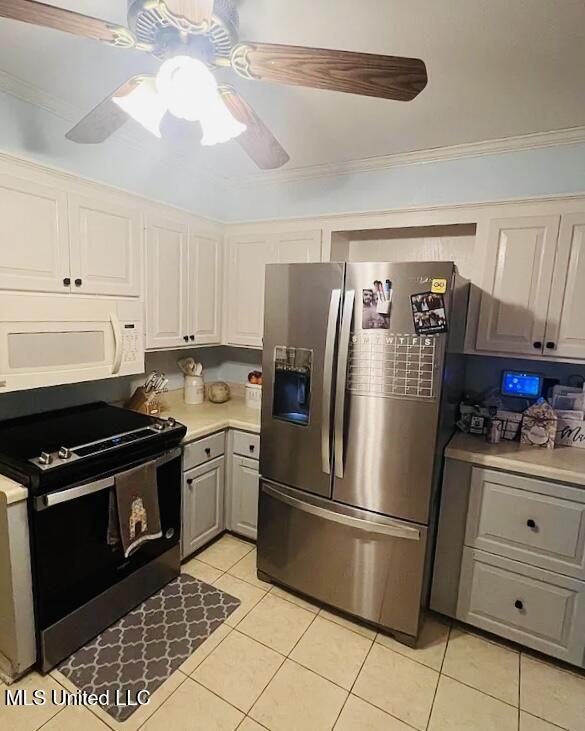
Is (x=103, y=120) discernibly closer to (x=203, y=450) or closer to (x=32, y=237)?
(x=32, y=237)

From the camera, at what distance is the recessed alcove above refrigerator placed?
236 cm

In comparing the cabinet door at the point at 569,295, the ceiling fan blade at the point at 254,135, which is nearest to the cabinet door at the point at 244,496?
the ceiling fan blade at the point at 254,135

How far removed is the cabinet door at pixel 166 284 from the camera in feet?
7.60

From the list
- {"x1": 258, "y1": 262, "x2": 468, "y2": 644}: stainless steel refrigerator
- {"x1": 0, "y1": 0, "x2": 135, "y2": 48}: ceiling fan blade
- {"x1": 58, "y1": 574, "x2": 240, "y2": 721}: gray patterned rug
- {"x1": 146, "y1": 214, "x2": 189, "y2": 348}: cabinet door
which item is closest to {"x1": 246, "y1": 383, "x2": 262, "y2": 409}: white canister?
{"x1": 146, "y1": 214, "x2": 189, "y2": 348}: cabinet door

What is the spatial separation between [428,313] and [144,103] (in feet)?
4.23

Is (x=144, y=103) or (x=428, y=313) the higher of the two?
(x=144, y=103)

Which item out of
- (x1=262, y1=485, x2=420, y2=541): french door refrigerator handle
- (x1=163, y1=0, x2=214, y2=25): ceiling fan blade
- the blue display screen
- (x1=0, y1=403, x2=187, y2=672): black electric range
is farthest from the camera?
the blue display screen

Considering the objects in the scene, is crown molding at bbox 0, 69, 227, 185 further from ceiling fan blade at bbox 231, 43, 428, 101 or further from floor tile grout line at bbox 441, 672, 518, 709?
floor tile grout line at bbox 441, 672, 518, 709

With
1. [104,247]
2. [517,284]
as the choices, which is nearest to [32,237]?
[104,247]

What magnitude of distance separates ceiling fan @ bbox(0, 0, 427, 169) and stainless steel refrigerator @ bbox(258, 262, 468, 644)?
2.40 ft

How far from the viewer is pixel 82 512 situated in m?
1.71

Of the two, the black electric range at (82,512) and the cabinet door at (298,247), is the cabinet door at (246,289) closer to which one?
the cabinet door at (298,247)

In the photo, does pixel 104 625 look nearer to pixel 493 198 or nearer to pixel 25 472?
pixel 25 472

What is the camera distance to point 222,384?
2963 mm
